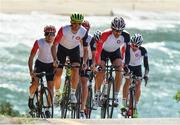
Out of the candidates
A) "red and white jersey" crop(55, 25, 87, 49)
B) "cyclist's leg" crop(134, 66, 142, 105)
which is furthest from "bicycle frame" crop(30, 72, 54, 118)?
"cyclist's leg" crop(134, 66, 142, 105)

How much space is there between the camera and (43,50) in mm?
15750

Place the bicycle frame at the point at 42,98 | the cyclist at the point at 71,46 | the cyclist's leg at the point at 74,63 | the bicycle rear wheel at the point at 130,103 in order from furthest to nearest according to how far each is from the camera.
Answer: the bicycle rear wheel at the point at 130,103 → the bicycle frame at the point at 42,98 → the cyclist's leg at the point at 74,63 → the cyclist at the point at 71,46

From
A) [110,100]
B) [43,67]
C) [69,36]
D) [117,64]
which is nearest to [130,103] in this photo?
[110,100]

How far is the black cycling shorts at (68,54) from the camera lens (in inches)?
605

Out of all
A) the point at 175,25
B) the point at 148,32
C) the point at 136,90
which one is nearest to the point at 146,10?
the point at 175,25

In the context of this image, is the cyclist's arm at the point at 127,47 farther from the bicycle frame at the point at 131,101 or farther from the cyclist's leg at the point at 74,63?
the cyclist's leg at the point at 74,63

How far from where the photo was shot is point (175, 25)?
250 feet

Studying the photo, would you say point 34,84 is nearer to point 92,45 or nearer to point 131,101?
point 92,45

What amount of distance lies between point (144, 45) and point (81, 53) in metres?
42.9

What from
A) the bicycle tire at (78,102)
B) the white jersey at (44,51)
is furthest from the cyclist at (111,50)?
the white jersey at (44,51)

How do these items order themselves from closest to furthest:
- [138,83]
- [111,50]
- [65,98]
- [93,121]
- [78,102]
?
[93,121]
[65,98]
[78,102]
[111,50]
[138,83]

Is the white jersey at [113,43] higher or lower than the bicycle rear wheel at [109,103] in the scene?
higher

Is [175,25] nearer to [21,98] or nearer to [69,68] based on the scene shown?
[21,98]

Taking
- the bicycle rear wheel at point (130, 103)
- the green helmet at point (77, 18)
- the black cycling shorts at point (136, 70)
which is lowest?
the bicycle rear wheel at point (130, 103)
